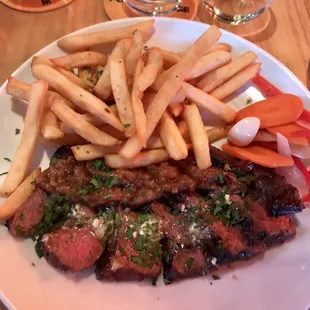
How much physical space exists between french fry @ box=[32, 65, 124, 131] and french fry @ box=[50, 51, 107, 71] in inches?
4.3

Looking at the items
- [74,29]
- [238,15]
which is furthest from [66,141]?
[238,15]

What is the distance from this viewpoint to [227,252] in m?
1.84

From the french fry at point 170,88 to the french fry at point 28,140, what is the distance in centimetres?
41

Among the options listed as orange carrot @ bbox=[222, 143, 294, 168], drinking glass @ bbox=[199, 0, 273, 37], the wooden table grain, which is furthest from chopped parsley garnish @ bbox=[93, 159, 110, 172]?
drinking glass @ bbox=[199, 0, 273, 37]

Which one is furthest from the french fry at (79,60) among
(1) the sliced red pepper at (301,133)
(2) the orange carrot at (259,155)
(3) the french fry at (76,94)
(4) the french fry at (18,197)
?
(1) the sliced red pepper at (301,133)

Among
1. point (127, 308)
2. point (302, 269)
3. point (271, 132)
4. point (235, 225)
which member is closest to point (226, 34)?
point (271, 132)

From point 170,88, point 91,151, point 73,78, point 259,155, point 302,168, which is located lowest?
point 302,168

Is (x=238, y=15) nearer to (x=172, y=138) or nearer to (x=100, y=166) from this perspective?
(x=172, y=138)

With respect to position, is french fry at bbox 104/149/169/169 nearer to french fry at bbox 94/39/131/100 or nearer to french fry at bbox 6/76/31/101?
french fry at bbox 94/39/131/100

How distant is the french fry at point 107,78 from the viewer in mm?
2020

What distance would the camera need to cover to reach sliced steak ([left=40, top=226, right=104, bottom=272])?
5.78 feet

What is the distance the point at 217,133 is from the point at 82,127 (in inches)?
27.0

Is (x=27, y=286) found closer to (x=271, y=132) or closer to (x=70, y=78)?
(x=70, y=78)

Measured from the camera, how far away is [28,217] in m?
1.85
